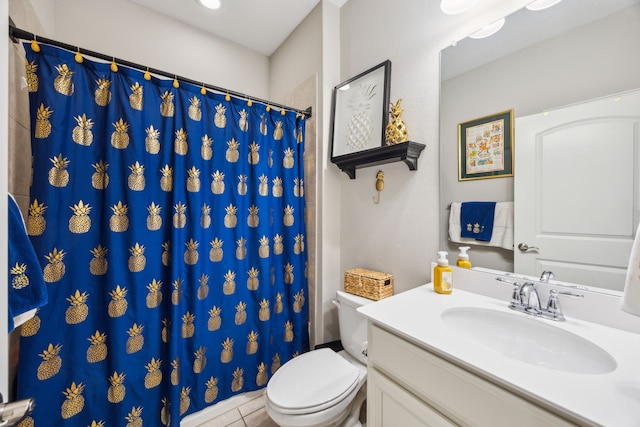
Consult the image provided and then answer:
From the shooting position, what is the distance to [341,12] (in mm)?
1762

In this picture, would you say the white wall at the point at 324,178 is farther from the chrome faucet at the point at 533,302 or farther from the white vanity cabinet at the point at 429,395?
the chrome faucet at the point at 533,302

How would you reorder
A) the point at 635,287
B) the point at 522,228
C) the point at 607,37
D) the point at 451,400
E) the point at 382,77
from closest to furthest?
the point at 635,287, the point at 451,400, the point at 607,37, the point at 522,228, the point at 382,77

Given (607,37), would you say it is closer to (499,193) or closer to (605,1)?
(605,1)

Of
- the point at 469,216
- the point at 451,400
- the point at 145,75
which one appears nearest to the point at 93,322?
the point at 145,75

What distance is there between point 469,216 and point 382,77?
3.06ft

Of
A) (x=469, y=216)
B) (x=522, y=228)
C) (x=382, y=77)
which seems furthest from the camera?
(x=382, y=77)

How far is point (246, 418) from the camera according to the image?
4.81 feet

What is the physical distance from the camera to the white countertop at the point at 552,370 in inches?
18.7

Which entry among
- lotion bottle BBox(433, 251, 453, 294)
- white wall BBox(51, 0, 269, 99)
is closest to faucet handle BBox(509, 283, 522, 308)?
lotion bottle BBox(433, 251, 453, 294)

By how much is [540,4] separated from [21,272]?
76.8 inches

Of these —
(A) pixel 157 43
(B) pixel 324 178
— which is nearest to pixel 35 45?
(A) pixel 157 43

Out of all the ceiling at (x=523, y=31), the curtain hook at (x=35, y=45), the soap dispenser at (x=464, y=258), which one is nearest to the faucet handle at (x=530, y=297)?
the soap dispenser at (x=464, y=258)

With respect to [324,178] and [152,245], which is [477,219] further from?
[152,245]

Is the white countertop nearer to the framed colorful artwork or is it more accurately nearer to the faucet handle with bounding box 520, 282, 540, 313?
the faucet handle with bounding box 520, 282, 540, 313
